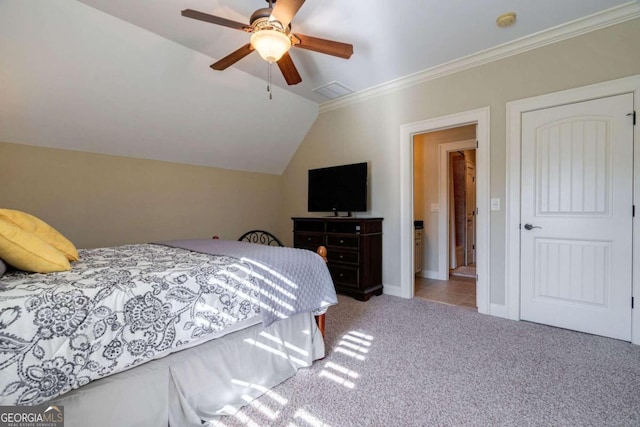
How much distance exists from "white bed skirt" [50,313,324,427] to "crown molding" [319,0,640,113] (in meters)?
2.99

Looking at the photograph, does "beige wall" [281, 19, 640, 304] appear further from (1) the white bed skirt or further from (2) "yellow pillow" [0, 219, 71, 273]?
(2) "yellow pillow" [0, 219, 71, 273]

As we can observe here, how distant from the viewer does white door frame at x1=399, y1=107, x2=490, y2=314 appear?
2996 millimetres

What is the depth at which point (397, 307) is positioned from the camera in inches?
127

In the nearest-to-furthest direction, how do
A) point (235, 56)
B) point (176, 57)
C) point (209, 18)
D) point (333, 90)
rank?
point (209, 18) → point (235, 56) → point (176, 57) → point (333, 90)

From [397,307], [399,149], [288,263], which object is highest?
[399,149]

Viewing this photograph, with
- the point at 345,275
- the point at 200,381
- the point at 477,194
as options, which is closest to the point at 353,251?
the point at 345,275

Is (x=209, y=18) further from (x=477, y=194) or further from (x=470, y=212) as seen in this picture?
(x=470, y=212)

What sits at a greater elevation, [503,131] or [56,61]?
[56,61]

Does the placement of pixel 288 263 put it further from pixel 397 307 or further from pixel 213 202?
pixel 213 202

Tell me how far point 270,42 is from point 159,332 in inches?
70.4

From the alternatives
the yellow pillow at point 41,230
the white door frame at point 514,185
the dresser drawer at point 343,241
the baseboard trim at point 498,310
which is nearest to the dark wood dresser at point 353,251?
the dresser drawer at point 343,241

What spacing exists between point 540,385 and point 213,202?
4.07m

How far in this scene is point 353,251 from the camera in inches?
139

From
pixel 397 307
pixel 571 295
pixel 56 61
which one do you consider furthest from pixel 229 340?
pixel 571 295
